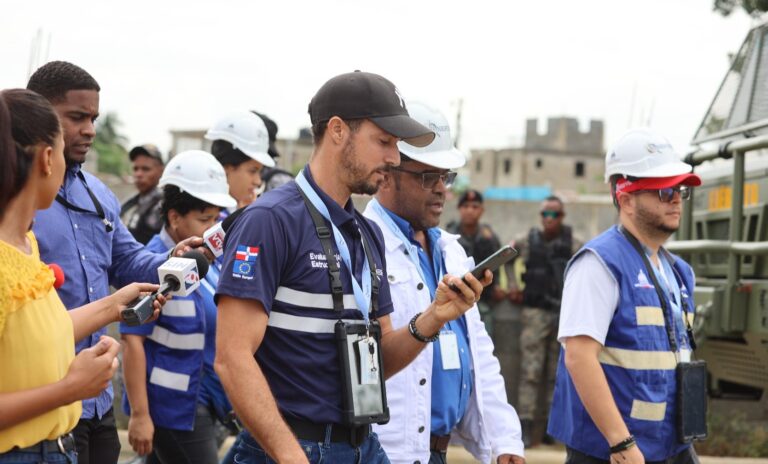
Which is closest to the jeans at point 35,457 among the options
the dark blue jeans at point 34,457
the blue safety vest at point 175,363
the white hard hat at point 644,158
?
the dark blue jeans at point 34,457

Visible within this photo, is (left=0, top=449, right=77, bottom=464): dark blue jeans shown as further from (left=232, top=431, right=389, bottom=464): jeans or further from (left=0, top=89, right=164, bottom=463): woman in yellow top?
(left=232, top=431, right=389, bottom=464): jeans

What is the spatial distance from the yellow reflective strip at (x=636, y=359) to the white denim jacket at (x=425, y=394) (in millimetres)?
512

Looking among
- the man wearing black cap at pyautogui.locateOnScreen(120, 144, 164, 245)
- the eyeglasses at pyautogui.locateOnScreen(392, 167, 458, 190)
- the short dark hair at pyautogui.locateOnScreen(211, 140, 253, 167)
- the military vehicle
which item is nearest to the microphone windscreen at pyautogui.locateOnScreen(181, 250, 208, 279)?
the eyeglasses at pyautogui.locateOnScreen(392, 167, 458, 190)

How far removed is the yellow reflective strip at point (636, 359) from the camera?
189 inches

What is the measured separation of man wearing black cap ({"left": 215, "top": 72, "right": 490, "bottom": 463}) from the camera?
3.33 meters

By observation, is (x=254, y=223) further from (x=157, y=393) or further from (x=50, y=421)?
(x=157, y=393)

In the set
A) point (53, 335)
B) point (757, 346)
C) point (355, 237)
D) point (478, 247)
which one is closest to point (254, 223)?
point (355, 237)

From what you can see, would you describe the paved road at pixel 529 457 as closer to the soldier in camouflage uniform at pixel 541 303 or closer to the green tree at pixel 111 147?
the soldier in camouflage uniform at pixel 541 303

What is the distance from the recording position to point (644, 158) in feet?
16.9

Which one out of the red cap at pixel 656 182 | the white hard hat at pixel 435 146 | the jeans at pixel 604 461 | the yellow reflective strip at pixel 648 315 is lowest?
the jeans at pixel 604 461

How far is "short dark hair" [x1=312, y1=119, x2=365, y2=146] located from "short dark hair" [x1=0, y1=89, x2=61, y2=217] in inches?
36.5

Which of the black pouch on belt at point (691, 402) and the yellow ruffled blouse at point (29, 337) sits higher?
the yellow ruffled blouse at point (29, 337)

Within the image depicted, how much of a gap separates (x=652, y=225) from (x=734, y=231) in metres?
3.33

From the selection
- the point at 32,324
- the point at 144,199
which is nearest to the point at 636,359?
the point at 32,324
